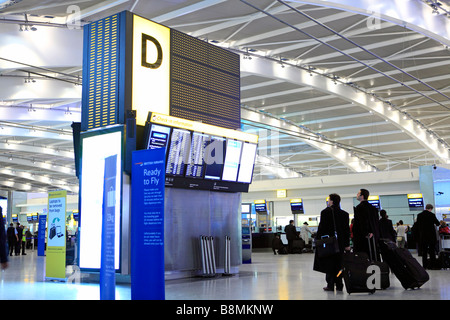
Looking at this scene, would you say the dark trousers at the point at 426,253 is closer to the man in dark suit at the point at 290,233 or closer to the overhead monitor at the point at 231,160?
the overhead monitor at the point at 231,160

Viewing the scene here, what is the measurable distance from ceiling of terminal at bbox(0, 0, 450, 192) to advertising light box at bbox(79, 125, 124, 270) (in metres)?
4.64

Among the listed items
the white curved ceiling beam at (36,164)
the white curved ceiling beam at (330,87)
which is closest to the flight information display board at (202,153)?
the white curved ceiling beam at (330,87)

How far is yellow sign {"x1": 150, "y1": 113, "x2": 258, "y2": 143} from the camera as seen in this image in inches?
404

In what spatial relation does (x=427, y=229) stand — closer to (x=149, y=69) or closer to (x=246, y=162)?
(x=246, y=162)

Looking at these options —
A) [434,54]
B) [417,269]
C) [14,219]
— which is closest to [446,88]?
[434,54]

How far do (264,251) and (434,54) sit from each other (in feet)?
43.1

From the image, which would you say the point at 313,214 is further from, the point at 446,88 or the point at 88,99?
the point at 88,99

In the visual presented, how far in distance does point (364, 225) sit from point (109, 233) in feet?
15.9

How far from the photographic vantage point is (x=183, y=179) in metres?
11.1

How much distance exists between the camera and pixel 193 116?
1175 cm

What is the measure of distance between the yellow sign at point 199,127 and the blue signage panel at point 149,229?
12.4 feet

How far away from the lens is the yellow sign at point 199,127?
404 inches

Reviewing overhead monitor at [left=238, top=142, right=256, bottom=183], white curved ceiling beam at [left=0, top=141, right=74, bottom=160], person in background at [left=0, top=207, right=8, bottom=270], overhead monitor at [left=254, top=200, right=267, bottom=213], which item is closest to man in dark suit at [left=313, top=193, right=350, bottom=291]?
overhead monitor at [left=238, top=142, right=256, bottom=183]

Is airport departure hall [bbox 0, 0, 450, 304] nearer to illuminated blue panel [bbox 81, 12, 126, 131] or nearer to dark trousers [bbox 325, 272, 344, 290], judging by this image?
illuminated blue panel [bbox 81, 12, 126, 131]
